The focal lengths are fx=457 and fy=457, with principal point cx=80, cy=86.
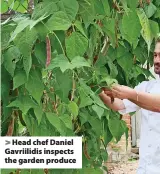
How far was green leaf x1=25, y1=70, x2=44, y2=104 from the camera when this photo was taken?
3.01 feet

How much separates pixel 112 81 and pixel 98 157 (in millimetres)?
482

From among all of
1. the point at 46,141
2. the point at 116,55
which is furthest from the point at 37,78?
the point at 116,55

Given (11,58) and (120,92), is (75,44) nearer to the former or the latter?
(11,58)

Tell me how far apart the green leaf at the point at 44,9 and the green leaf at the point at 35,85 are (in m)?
0.12

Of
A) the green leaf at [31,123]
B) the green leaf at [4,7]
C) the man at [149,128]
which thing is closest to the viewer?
the green leaf at [31,123]

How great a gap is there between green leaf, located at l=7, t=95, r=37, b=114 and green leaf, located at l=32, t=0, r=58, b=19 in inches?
6.6

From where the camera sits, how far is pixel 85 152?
1285 mm

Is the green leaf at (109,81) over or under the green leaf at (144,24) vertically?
under

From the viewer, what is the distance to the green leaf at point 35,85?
92 centimetres

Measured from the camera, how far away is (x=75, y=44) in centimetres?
92

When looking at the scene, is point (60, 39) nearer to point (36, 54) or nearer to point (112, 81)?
point (36, 54)

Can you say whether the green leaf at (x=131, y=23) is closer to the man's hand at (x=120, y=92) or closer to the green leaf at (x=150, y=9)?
the man's hand at (x=120, y=92)

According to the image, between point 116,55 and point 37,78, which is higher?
point 116,55
